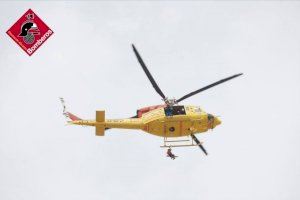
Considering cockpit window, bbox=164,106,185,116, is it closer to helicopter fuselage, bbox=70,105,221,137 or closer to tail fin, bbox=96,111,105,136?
helicopter fuselage, bbox=70,105,221,137

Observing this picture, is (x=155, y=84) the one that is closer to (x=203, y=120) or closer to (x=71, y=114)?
(x=203, y=120)

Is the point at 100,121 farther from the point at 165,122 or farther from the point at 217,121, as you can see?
the point at 217,121

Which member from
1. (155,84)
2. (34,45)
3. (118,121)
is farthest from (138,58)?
(34,45)

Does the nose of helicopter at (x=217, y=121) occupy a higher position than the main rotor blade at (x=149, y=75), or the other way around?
the main rotor blade at (x=149, y=75)

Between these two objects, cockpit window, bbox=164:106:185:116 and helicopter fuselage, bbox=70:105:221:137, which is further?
cockpit window, bbox=164:106:185:116

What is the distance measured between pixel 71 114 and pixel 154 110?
20.5 ft

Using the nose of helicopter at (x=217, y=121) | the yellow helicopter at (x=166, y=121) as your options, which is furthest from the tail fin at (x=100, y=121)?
the nose of helicopter at (x=217, y=121)

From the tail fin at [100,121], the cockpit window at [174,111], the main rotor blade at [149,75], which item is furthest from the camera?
the cockpit window at [174,111]

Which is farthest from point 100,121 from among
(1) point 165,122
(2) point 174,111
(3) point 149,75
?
(2) point 174,111

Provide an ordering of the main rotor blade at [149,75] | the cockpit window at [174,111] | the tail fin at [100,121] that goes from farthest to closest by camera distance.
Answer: the cockpit window at [174,111] → the tail fin at [100,121] → the main rotor blade at [149,75]

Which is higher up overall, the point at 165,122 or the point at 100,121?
the point at 100,121

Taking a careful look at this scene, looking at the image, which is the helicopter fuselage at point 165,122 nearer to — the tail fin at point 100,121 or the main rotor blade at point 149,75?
the tail fin at point 100,121

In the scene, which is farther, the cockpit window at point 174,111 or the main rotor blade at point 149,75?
the cockpit window at point 174,111

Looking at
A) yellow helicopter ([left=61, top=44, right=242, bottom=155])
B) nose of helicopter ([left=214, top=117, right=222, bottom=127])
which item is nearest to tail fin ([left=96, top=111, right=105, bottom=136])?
yellow helicopter ([left=61, top=44, right=242, bottom=155])
